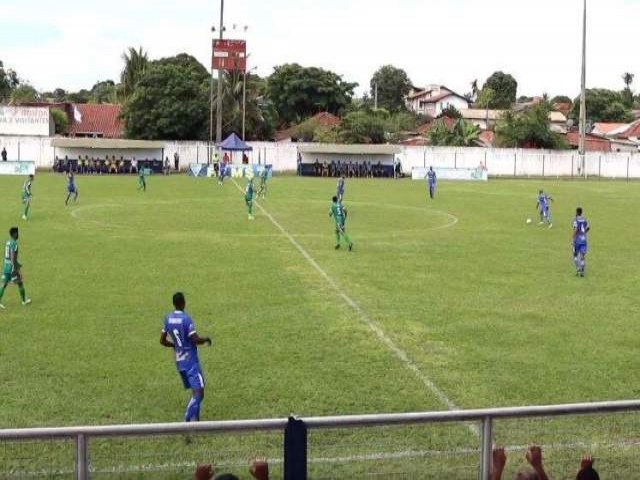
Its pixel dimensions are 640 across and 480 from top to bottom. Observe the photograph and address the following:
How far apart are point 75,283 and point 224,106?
63611 mm

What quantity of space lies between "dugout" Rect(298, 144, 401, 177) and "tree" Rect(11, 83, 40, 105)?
164 ft

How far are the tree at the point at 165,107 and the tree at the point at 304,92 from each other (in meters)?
18.7

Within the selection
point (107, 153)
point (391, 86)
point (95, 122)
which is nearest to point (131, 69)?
point (95, 122)

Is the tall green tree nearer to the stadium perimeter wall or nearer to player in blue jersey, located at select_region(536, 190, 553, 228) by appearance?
the stadium perimeter wall

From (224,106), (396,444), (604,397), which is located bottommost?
(604,397)

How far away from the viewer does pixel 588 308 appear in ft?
59.8

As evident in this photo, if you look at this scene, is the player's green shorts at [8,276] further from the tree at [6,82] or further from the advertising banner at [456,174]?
the tree at [6,82]

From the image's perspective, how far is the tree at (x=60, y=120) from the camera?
85931 mm

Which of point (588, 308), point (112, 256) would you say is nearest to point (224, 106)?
point (112, 256)

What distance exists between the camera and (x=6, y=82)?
106000mm

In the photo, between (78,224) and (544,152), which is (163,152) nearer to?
(544,152)

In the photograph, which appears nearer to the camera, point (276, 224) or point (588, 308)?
point (588, 308)

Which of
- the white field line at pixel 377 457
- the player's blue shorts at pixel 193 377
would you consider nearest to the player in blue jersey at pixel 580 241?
the player's blue shorts at pixel 193 377

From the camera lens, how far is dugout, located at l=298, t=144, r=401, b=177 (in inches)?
2810
